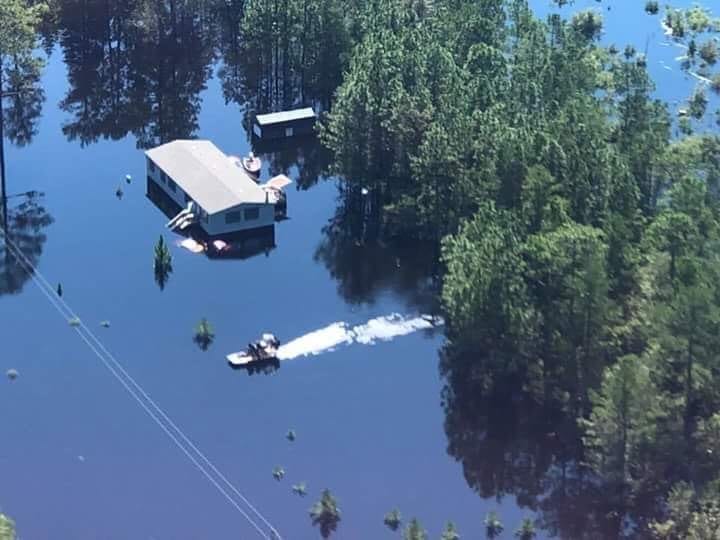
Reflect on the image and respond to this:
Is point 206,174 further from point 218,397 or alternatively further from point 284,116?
point 218,397

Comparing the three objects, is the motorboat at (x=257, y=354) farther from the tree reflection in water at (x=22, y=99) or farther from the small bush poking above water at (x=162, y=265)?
the tree reflection in water at (x=22, y=99)

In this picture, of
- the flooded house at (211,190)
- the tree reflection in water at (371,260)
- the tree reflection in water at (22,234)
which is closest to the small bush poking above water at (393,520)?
the tree reflection in water at (371,260)

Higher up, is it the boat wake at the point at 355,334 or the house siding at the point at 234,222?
the house siding at the point at 234,222

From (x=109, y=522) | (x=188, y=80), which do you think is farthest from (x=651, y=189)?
(x=188, y=80)

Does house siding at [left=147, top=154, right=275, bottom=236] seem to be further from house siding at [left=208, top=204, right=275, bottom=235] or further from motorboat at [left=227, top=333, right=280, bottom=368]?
motorboat at [left=227, top=333, right=280, bottom=368]

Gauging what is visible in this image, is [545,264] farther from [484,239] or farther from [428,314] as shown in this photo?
[428,314]

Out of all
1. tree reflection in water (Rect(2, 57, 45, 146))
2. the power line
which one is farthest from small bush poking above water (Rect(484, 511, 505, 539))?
tree reflection in water (Rect(2, 57, 45, 146))

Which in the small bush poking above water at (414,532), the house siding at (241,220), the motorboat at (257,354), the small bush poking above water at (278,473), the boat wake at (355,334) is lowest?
the small bush poking above water at (278,473)
